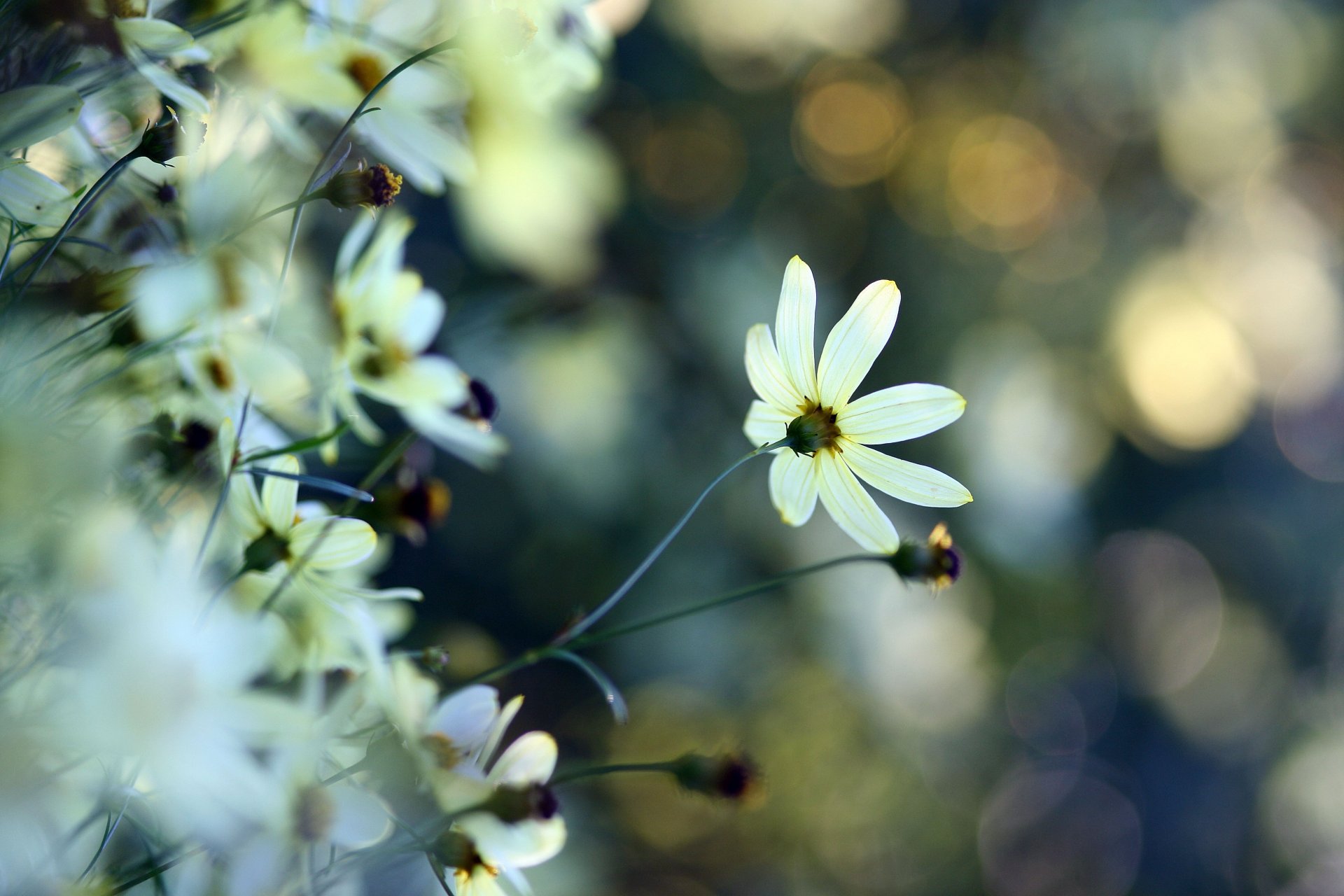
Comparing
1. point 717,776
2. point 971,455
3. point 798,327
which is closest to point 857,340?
point 798,327

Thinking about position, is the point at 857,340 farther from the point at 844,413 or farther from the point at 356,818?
the point at 356,818

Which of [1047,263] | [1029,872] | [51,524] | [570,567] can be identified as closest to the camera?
[51,524]

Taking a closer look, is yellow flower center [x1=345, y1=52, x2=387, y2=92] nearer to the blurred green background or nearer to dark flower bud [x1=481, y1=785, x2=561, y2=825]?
dark flower bud [x1=481, y1=785, x2=561, y2=825]

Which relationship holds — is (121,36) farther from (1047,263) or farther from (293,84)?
(1047,263)

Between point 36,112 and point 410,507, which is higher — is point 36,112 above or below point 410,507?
above

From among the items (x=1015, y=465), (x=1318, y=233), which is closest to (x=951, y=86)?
(x=1015, y=465)

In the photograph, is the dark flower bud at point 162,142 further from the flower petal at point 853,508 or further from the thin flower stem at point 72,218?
the flower petal at point 853,508
